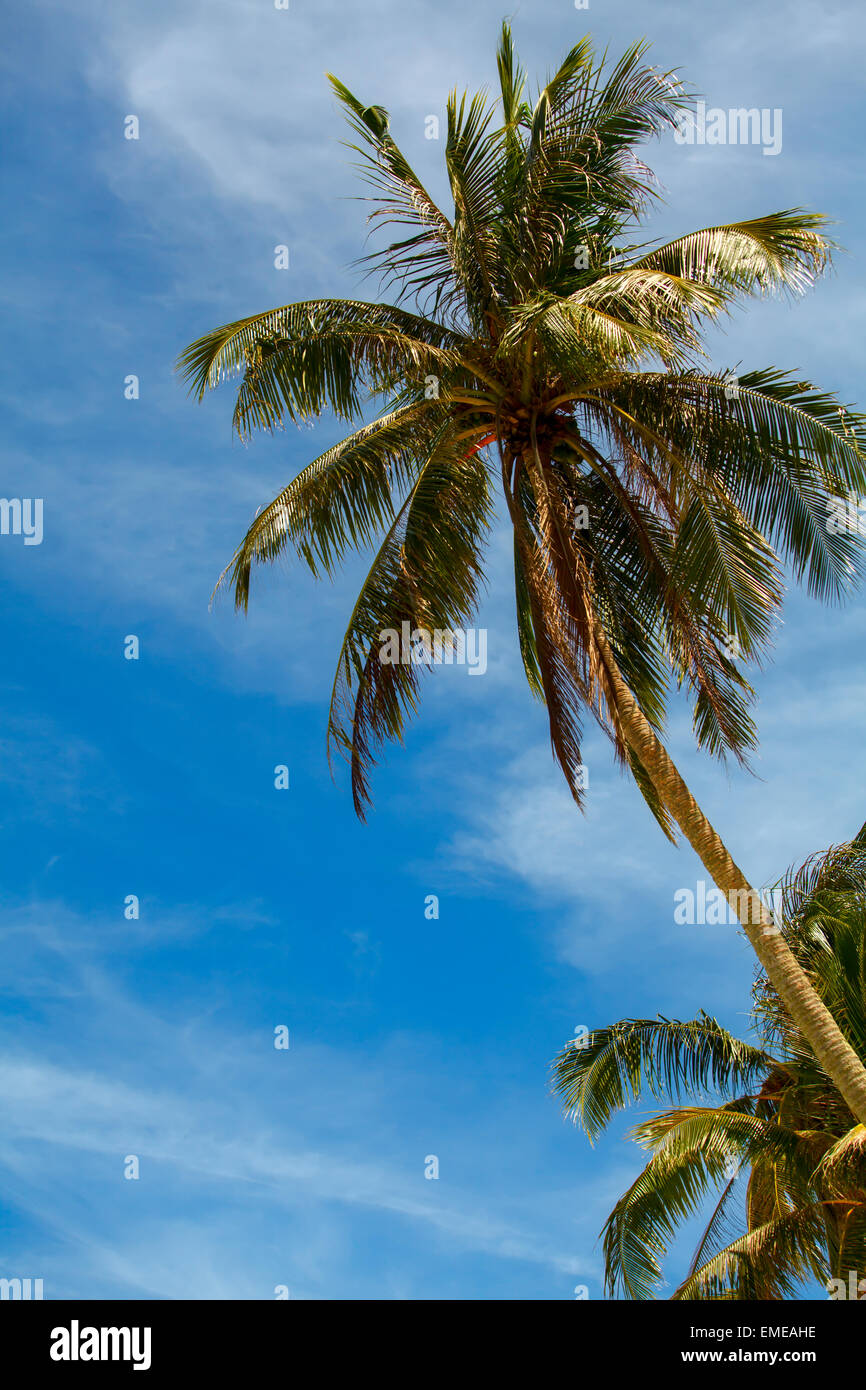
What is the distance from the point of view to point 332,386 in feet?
43.4

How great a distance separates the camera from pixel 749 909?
34.7 feet

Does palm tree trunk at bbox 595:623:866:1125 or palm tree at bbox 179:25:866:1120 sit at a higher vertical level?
palm tree at bbox 179:25:866:1120

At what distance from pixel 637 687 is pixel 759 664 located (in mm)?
1889

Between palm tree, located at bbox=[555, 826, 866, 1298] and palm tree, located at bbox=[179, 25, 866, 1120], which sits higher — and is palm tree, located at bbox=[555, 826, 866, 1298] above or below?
below

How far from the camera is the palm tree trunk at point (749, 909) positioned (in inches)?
394

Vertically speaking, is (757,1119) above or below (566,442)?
below

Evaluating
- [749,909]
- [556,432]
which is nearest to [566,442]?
[556,432]

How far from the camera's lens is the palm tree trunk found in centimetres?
1001

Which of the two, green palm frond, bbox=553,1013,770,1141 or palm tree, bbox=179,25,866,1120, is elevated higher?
palm tree, bbox=179,25,866,1120

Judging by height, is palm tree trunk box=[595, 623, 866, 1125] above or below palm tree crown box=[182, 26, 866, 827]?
below

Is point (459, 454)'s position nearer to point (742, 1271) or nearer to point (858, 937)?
point (858, 937)

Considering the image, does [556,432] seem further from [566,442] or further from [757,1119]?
[757,1119]

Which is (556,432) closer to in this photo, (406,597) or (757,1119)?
(406,597)
